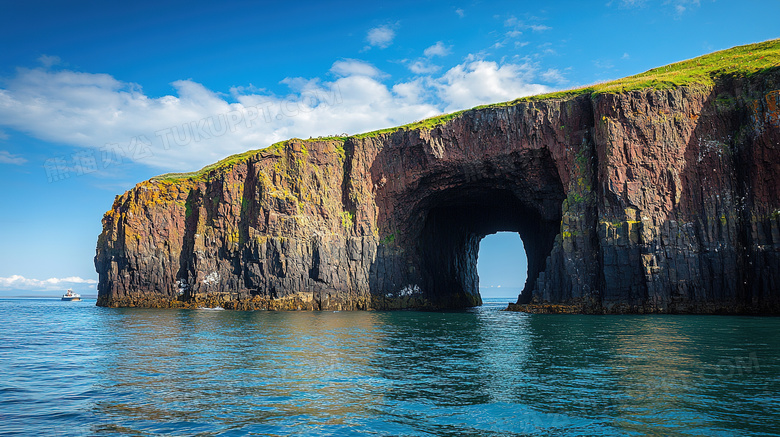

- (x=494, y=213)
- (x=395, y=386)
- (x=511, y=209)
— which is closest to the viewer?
(x=395, y=386)

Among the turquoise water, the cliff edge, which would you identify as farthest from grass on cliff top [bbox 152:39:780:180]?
the turquoise water

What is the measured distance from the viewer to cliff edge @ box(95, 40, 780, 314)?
43344mm

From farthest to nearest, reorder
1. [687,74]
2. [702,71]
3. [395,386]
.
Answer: [687,74]
[702,71]
[395,386]

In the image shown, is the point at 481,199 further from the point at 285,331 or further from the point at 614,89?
the point at 285,331

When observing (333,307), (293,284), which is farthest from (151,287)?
(333,307)

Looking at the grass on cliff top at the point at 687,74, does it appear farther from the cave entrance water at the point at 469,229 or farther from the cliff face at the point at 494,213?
the cave entrance water at the point at 469,229

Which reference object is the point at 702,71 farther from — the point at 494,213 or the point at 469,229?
the point at 469,229

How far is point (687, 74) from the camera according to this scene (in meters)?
49.4

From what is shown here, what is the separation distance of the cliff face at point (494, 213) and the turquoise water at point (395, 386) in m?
20.7

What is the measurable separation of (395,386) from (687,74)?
50.1 metres

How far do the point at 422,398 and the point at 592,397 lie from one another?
409cm

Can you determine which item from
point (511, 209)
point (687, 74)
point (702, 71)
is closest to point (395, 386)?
point (687, 74)

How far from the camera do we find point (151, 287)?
6662 centimetres

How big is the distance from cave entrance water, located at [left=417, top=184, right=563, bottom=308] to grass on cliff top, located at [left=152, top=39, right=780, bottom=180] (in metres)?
10.3
